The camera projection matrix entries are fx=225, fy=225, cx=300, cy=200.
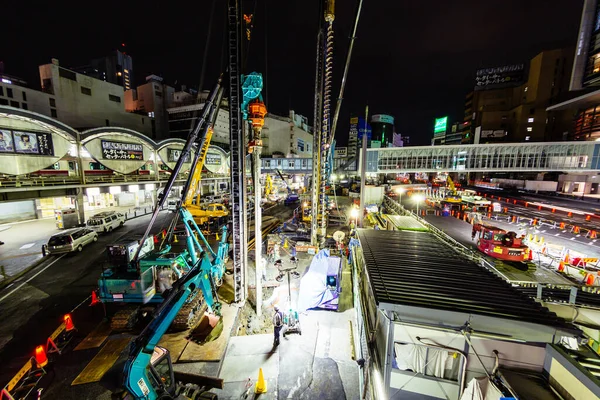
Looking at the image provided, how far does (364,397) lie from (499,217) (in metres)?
31.8

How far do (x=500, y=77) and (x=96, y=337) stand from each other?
4776 inches

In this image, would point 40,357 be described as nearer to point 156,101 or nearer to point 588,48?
point 156,101

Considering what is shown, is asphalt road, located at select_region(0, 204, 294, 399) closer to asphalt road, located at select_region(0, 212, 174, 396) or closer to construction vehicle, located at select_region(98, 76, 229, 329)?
asphalt road, located at select_region(0, 212, 174, 396)

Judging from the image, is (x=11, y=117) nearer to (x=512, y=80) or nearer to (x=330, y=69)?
(x=330, y=69)

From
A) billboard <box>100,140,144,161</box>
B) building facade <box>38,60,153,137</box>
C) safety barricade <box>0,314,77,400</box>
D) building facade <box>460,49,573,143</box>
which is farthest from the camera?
building facade <box>460,49,573,143</box>

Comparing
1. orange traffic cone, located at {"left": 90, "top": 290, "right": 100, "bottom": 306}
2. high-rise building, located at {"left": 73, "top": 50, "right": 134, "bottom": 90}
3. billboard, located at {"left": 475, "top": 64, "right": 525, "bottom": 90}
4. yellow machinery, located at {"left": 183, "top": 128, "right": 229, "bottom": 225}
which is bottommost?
orange traffic cone, located at {"left": 90, "top": 290, "right": 100, "bottom": 306}

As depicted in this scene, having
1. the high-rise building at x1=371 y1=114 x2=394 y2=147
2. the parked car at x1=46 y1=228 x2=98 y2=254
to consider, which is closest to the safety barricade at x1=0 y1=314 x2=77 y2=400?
the parked car at x1=46 y1=228 x2=98 y2=254

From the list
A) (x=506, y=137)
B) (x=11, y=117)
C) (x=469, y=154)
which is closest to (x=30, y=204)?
(x=11, y=117)

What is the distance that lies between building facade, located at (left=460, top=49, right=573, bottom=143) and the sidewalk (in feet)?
330

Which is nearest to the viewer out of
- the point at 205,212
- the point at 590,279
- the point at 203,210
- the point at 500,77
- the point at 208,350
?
the point at 208,350

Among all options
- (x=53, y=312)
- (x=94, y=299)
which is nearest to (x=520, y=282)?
(x=94, y=299)

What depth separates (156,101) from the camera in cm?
5456

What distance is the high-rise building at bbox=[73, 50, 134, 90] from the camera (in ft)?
338

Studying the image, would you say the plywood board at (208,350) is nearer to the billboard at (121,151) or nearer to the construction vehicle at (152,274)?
the construction vehicle at (152,274)
